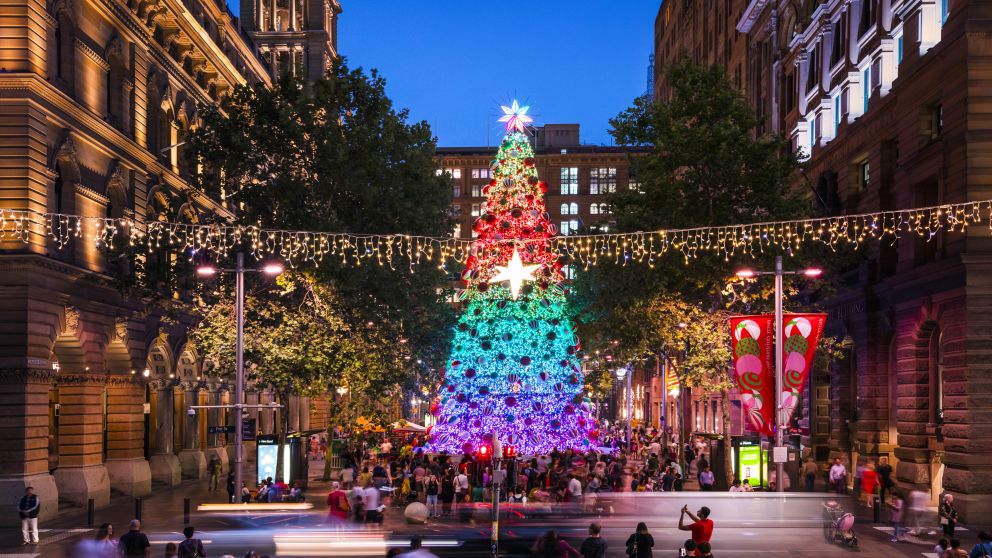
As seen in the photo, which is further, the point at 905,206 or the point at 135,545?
the point at 905,206

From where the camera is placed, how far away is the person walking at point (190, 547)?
20.6 metres

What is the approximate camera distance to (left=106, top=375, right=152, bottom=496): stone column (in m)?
45.5

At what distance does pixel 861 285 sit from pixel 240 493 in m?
25.3

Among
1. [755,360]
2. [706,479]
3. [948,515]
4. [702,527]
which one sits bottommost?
[706,479]

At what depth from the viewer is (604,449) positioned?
4925 centimetres

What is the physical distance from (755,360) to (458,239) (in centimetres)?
1235

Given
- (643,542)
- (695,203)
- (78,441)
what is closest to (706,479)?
(695,203)

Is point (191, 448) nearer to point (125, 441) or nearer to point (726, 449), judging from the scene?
point (125, 441)

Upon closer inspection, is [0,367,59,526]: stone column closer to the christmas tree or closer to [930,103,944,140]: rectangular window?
the christmas tree

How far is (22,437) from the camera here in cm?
3572

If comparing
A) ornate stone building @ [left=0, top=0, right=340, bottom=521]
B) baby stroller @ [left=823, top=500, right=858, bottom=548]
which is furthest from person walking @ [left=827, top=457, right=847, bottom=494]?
ornate stone building @ [left=0, top=0, right=340, bottom=521]

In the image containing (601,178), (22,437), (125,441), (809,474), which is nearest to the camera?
(22,437)

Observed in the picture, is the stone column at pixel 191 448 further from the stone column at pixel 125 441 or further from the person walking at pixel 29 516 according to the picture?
the person walking at pixel 29 516

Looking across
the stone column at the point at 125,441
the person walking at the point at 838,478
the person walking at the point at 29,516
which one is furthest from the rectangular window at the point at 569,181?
the person walking at the point at 29,516
